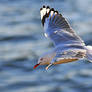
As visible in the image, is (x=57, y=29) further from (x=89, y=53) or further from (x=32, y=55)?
(x=32, y=55)

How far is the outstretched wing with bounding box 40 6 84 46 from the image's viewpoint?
5695 mm

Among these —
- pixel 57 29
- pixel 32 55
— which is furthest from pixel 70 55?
pixel 32 55

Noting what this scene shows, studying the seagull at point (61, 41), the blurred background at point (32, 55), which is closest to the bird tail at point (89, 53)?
the seagull at point (61, 41)

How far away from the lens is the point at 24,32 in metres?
9.45

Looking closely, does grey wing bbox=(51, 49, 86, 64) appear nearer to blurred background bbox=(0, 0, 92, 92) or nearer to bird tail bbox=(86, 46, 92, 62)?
bird tail bbox=(86, 46, 92, 62)

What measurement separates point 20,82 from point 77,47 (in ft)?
9.54

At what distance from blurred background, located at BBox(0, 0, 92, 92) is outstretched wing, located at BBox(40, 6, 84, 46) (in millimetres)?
2147

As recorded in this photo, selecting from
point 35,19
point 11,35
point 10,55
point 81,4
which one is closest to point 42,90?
point 10,55

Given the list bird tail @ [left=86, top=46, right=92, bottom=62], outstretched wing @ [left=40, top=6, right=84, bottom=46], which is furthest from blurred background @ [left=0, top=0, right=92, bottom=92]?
bird tail @ [left=86, top=46, right=92, bottom=62]

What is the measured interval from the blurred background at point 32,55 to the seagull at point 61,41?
218 cm

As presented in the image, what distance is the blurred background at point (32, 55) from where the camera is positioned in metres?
8.09

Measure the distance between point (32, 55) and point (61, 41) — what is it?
299cm

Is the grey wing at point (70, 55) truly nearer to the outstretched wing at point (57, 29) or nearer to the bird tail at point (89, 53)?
the bird tail at point (89, 53)

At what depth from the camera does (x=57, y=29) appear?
5934 millimetres
